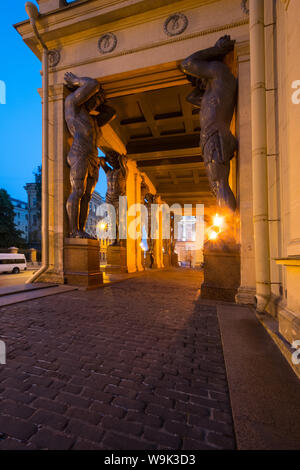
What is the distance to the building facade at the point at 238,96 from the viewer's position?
2.39 metres

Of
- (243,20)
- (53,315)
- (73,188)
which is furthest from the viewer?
(73,188)

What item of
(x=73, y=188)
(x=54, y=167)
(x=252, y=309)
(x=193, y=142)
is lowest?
(x=252, y=309)

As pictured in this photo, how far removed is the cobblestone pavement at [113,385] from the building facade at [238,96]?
0.98 m

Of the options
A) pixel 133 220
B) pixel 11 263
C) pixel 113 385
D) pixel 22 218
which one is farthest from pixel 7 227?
pixel 113 385

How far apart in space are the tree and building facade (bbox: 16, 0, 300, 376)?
20376 millimetres

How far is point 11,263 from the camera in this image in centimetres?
1412

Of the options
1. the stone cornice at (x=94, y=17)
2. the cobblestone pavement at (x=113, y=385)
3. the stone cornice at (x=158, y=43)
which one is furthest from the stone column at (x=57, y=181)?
the cobblestone pavement at (x=113, y=385)

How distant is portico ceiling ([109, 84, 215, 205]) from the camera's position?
7828mm

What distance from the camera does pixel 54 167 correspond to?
21.1 ft

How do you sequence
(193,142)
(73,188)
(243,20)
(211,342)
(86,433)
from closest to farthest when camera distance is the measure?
1. (86,433)
2. (211,342)
3. (243,20)
4. (73,188)
5. (193,142)

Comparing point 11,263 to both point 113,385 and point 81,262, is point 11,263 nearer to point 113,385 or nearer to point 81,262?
point 81,262
